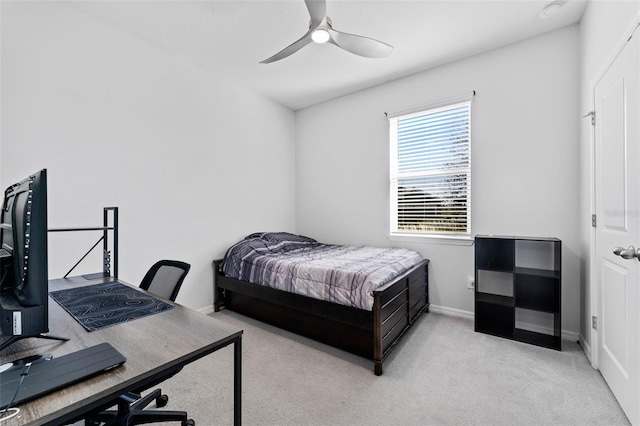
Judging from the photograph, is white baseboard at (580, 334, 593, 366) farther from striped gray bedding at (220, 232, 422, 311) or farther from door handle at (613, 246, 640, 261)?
striped gray bedding at (220, 232, 422, 311)

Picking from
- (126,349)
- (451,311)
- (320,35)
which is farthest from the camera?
(451,311)

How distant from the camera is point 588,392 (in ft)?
6.00

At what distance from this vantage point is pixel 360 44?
2.29 meters

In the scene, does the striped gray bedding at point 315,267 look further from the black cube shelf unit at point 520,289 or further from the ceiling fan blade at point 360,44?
the ceiling fan blade at point 360,44

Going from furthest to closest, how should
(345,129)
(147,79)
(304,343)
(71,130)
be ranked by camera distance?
(345,129)
(147,79)
(304,343)
(71,130)

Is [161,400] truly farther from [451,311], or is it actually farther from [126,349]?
[451,311]

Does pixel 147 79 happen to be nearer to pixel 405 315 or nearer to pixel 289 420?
pixel 289 420

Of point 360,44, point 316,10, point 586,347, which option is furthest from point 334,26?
point 586,347

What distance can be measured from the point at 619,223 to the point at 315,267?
2096 mm

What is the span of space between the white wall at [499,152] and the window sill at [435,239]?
50mm

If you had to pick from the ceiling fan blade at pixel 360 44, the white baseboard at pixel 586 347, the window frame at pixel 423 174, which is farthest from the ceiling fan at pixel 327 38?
the white baseboard at pixel 586 347

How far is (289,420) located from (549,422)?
1.48 m

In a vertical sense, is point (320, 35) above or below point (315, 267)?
above

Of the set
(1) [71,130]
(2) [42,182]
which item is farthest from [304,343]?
(1) [71,130]
